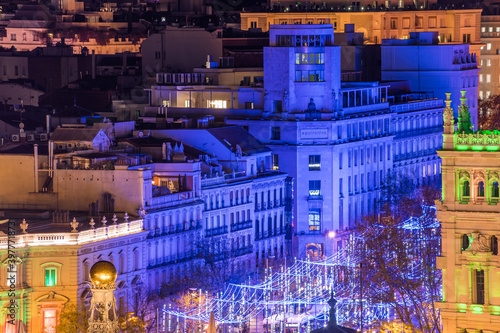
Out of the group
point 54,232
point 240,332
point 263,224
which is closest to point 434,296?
point 240,332

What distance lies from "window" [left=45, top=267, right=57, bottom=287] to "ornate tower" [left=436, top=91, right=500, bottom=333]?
3068 cm

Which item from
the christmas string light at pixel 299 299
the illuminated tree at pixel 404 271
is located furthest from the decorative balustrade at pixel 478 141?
the christmas string light at pixel 299 299

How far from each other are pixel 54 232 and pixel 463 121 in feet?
106

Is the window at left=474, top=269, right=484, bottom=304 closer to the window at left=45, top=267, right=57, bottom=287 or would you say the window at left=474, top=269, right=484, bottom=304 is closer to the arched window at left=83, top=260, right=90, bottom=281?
the arched window at left=83, top=260, right=90, bottom=281

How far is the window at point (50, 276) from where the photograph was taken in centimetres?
15488

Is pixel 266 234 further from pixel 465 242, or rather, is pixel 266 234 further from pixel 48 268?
pixel 465 242

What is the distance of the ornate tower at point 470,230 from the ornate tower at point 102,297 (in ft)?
74.1

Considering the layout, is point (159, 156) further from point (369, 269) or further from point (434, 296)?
point (434, 296)

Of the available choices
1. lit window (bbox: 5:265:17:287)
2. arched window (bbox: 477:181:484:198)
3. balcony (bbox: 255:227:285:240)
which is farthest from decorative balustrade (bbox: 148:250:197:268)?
arched window (bbox: 477:181:484:198)

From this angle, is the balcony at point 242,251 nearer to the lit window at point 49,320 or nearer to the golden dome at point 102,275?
the lit window at point 49,320

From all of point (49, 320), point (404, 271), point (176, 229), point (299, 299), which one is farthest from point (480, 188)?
point (176, 229)

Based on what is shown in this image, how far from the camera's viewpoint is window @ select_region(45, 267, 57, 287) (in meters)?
155

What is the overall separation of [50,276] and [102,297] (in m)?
30.5

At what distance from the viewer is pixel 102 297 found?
411 ft
